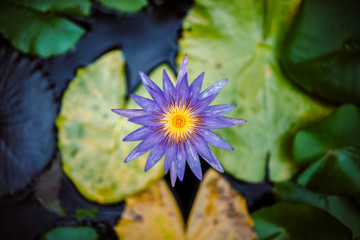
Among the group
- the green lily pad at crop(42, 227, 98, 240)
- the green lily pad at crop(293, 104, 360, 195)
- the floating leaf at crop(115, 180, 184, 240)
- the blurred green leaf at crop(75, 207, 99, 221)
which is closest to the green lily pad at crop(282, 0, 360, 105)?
the green lily pad at crop(293, 104, 360, 195)

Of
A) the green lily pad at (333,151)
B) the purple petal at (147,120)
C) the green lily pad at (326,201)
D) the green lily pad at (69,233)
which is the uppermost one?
the purple petal at (147,120)

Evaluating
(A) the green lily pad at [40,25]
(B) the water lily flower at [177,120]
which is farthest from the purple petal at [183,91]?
(A) the green lily pad at [40,25]

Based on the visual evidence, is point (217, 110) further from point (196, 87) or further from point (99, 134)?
point (99, 134)

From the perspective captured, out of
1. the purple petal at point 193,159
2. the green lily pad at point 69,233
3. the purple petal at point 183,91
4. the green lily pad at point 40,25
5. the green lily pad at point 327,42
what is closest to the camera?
the purple petal at point 183,91

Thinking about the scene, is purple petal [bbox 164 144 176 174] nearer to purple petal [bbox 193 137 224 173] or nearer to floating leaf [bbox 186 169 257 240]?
purple petal [bbox 193 137 224 173]

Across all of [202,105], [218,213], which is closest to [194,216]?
[218,213]

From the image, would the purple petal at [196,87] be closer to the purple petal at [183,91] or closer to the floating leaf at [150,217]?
the purple petal at [183,91]
